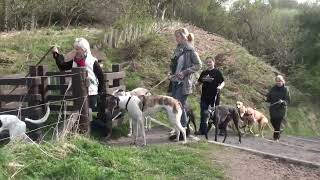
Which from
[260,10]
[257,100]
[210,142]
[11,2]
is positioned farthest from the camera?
[260,10]

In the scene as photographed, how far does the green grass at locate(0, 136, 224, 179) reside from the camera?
7656 millimetres

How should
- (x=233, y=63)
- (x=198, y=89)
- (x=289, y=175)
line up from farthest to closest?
(x=233, y=63) → (x=198, y=89) → (x=289, y=175)

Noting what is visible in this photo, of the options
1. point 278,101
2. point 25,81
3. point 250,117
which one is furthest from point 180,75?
point 250,117

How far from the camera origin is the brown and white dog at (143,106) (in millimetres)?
10867

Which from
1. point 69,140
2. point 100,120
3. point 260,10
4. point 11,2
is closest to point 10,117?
point 69,140

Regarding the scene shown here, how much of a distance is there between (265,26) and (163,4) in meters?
5.98

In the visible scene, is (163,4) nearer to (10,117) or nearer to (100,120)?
(100,120)

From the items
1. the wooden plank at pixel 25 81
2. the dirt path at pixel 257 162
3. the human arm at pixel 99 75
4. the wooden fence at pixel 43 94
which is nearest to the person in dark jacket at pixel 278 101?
the dirt path at pixel 257 162

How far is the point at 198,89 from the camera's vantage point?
1856 centimetres

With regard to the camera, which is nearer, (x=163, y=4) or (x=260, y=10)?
(x=163, y=4)

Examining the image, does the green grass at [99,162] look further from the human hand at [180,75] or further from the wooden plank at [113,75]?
the wooden plank at [113,75]

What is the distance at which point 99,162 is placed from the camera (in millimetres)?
8523

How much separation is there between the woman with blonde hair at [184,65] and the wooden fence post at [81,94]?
84.2 inches

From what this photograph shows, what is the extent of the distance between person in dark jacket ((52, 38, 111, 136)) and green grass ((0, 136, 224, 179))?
1521 mm
